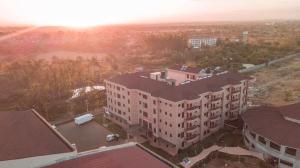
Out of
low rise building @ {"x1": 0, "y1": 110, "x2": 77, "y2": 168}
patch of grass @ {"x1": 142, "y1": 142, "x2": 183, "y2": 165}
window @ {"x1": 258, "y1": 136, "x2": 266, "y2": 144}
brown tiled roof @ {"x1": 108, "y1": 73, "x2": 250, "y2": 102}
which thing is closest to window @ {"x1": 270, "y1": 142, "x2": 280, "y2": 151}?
window @ {"x1": 258, "y1": 136, "x2": 266, "y2": 144}

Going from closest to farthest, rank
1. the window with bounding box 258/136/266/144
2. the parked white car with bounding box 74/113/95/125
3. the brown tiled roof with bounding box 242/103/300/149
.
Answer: the brown tiled roof with bounding box 242/103/300/149 < the window with bounding box 258/136/266/144 < the parked white car with bounding box 74/113/95/125

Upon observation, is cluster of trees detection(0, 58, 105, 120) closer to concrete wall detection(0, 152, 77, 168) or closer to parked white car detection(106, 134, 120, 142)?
parked white car detection(106, 134, 120, 142)

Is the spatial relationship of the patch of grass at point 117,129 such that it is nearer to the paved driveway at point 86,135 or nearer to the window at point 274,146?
the paved driveway at point 86,135

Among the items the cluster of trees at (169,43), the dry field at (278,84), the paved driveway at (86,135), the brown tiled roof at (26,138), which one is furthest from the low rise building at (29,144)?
the cluster of trees at (169,43)

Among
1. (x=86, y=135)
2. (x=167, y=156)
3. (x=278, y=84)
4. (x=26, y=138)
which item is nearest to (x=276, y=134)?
(x=167, y=156)

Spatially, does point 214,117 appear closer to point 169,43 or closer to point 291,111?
point 291,111

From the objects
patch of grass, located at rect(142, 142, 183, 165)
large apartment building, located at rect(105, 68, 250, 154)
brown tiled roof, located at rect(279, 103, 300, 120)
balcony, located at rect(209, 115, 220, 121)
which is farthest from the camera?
balcony, located at rect(209, 115, 220, 121)

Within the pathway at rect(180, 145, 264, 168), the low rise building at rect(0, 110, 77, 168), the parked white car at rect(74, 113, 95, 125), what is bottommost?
the pathway at rect(180, 145, 264, 168)
